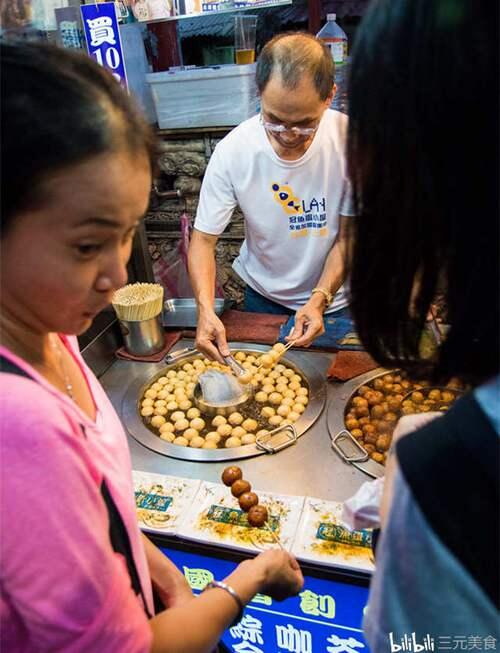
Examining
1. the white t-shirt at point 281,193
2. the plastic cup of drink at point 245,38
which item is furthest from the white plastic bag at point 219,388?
the plastic cup of drink at point 245,38

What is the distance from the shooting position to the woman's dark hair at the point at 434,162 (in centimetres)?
60

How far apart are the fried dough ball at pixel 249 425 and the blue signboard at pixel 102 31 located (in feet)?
5.39

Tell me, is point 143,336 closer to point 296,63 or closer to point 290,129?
point 290,129

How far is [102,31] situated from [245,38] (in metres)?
1.87

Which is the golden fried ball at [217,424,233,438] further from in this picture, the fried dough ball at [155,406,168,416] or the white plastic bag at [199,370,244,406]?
the fried dough ball at [155,406,168,416]

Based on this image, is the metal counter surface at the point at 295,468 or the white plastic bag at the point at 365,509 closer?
the white plastic bag at the point at 365,509

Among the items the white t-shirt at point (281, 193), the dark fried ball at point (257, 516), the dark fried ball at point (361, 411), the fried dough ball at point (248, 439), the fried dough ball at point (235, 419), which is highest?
the white t-shirt at point (281, 193)

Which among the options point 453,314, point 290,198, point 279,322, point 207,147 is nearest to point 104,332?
point 279,322

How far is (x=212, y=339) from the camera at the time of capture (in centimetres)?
228

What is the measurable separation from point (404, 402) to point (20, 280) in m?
1.63

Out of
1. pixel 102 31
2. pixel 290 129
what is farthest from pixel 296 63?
pixel 102 31

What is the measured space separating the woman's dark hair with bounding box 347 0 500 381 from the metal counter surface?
3.09 feet

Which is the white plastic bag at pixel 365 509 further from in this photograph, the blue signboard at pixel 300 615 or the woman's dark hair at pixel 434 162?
the blue signboard at pixel 300 615

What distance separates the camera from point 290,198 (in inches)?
103
